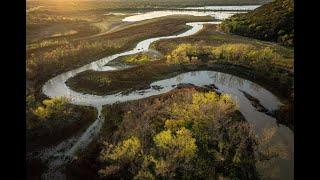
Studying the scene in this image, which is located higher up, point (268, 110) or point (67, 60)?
point (67, 60)

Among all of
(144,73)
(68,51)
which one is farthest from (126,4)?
(144,73)

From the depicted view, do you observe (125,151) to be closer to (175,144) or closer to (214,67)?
(175,144)

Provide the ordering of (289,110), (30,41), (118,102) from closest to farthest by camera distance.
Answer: (289,110) → (118,102) → (30,41)

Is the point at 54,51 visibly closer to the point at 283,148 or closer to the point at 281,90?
the point at 281,90

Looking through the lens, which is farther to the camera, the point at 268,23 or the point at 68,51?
the point at 268,23

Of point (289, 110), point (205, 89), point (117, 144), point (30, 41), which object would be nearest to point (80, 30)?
point (30, 41)

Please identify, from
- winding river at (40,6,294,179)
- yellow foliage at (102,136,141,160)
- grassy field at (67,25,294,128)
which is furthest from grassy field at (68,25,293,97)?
yellow foliage at (102,136,141,160)

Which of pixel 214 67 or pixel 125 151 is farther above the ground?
pixel 214 67

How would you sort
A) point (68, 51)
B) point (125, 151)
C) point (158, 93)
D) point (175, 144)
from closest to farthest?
point (125, 151)
point (175, 144)
point (158, 93)
point (68, 51)
